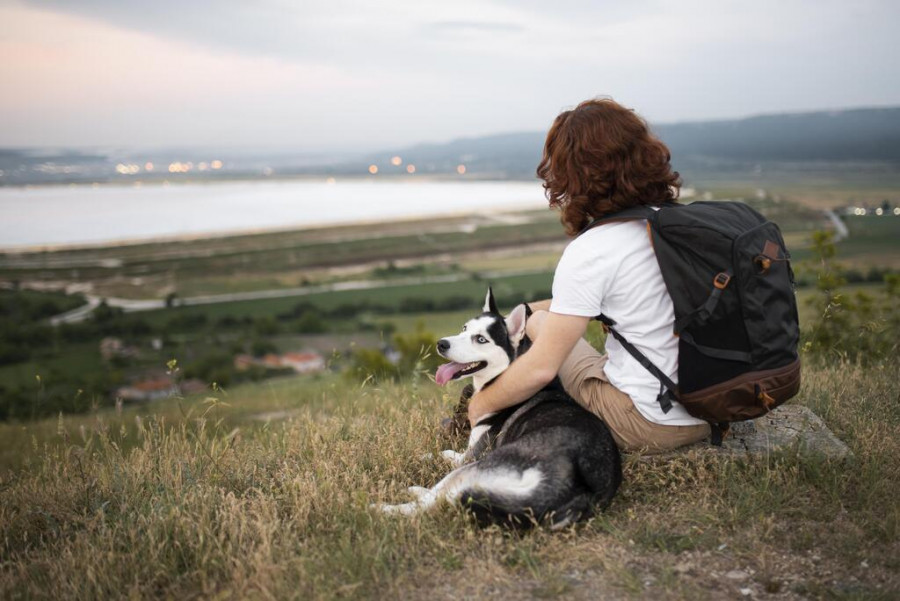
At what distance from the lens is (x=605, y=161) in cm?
386

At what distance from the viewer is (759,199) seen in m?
76.9

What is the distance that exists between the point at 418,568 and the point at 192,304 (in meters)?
92.7

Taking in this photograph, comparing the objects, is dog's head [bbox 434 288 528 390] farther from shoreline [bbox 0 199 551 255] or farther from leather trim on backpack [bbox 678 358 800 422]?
shoreline [bbox 0 199 551 255]

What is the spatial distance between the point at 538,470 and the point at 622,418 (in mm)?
869

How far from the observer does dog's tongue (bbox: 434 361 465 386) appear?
14.9ft

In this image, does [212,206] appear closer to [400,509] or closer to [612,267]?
[400,509]

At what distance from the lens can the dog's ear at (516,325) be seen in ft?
15.1

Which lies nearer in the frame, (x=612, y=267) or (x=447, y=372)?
(x=612, y=267)

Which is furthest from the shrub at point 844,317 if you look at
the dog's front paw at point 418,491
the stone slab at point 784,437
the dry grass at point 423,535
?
the dog's front paw at point 418,491

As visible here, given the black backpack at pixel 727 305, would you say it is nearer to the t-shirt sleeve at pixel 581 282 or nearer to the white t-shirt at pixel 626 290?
the white t-shirt at pixel 626 290

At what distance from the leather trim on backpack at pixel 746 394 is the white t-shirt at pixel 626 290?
0.22 meters

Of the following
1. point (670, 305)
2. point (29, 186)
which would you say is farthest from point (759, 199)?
point (29, 186)

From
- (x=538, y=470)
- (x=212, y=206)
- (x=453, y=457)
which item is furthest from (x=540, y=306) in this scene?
(x=212, y=206)

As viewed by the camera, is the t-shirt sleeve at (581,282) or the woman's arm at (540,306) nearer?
the t-shirt sleeve at (581,282)
